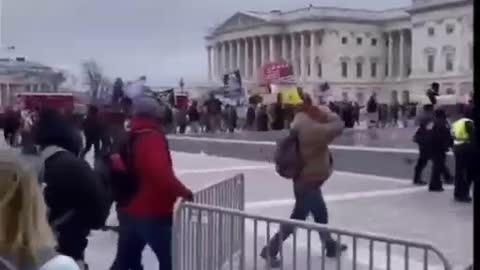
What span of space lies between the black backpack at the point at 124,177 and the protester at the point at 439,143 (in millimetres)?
7671

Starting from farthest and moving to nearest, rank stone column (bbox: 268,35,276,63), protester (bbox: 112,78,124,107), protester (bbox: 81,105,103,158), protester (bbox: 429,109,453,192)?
stone column (bbox: 268,35,276,63) → protester (bbox: 81,105,103,158) → protester (bbox: 429,109,453,192) → protester (bbox: 112,78,124,107)

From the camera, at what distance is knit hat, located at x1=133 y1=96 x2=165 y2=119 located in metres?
5.50

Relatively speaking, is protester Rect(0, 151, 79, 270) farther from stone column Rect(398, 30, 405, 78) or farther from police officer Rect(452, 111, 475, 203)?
stone column Rect(398, 30, 405, 78)

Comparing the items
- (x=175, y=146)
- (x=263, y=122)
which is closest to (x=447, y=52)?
(x=263, y=122)

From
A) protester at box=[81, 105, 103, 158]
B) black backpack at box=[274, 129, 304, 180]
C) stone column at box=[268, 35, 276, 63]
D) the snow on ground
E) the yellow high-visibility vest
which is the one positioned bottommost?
the snow on ground

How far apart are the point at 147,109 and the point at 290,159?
5.77 feet

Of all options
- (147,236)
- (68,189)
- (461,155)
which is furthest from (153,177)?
(461,155)

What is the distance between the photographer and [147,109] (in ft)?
18.1

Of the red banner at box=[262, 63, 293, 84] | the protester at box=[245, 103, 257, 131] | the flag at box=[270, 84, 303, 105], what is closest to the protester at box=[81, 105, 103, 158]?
the flag at box=[270, 84, 303, 105]

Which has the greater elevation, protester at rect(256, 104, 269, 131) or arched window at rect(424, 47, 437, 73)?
arched window at rect(424, 47, 437, 73)

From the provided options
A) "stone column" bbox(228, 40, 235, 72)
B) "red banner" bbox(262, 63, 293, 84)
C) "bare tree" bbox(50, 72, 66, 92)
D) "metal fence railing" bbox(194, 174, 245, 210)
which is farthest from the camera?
"stone column" bbox(228, 40, 235, 72)

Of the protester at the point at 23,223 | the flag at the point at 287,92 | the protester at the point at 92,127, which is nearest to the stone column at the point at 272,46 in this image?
the flag at the point at 287,92

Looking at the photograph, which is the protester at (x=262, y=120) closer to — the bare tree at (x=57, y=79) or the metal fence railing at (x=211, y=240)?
the bare tree at (x=57, y=79)

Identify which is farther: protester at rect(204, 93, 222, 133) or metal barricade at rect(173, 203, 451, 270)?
protester at rect(204, 93, 222, 133)
